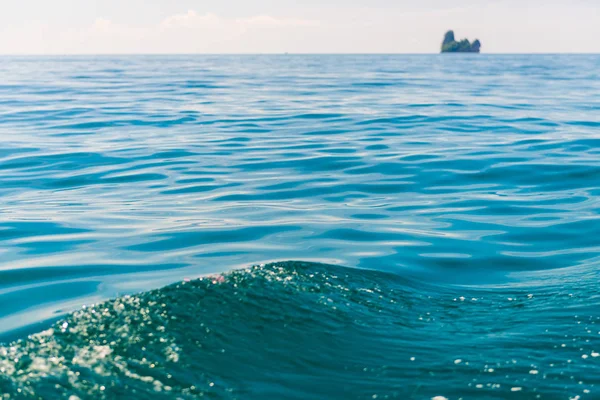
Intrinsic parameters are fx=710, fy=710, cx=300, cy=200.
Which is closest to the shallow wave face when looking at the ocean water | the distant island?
the ocean water

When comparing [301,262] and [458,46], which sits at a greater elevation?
[458,46]

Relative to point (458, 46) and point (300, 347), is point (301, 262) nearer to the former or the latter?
point (300, 347)

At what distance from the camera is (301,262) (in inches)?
221

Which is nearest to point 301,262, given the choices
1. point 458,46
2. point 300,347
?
point 300,347

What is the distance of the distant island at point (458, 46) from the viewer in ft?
634

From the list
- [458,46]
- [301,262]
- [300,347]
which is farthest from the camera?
[458,46]

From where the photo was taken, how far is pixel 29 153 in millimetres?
13500

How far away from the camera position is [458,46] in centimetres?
19462

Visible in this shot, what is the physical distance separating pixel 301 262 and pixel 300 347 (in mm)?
1677

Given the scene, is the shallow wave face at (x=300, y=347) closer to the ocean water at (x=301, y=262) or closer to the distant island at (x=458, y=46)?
the ocean water at (x=301, y=262)

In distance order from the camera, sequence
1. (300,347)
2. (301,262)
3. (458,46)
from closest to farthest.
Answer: (300,347)
(301,262)
(458,46)

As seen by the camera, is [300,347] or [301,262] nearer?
[300,347]

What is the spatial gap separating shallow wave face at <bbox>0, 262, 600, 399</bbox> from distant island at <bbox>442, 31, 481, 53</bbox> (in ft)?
649

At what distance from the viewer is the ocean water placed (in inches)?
144
